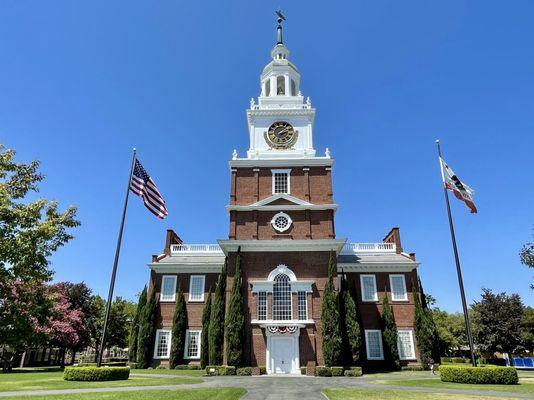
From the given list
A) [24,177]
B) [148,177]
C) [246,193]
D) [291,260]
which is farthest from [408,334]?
[24,177]

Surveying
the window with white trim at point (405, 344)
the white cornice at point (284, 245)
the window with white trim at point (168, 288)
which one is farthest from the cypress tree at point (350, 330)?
the window with white trim at point (168, 288)

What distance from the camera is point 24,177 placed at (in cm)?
1702

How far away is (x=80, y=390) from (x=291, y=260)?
17.4 m

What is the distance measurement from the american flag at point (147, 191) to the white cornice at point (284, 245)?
25.4 ft

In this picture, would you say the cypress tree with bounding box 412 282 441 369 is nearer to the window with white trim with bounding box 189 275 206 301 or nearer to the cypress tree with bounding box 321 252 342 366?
the cypress tree with bounding box 321 252 342 366

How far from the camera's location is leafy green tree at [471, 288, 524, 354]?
135 ft

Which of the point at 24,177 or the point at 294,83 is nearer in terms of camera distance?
the point at 24,177

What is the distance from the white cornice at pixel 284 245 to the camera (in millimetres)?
29250

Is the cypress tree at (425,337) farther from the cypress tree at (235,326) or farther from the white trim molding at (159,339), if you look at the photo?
the white trim molding at (159,339)

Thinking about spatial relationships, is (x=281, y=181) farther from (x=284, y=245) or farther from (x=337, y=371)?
(x=337, y=371)

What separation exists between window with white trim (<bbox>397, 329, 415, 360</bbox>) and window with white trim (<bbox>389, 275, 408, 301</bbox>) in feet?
9.48

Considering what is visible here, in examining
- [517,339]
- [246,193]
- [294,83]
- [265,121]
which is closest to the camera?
[246,193]

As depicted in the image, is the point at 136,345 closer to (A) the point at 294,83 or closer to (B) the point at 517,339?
(A) the point at 294,83

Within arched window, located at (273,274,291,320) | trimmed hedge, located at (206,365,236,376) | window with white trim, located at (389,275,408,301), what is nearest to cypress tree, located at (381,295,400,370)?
window with white trim, located at (389,275,408,301)
